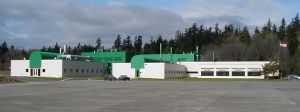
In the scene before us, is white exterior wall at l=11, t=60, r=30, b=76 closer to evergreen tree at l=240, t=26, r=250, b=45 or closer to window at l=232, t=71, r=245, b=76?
window at l=232, t=71, r=245, b=76

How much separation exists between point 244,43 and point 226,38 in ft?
54.6

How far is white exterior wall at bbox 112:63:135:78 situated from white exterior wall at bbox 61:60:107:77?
2623 mm

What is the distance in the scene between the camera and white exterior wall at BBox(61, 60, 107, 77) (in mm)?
100750

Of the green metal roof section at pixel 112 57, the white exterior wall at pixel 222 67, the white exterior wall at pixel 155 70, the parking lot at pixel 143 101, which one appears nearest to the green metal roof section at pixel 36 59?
the white exterior wall at pixel 155 70

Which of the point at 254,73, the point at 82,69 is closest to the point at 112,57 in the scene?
the point at 82,69

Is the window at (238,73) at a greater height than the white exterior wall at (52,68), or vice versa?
the white exterior wall at (52,68)

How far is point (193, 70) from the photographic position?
132m

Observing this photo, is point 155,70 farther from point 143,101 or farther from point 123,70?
point 143,101

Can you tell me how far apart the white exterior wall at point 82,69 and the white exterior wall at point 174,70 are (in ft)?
54.9

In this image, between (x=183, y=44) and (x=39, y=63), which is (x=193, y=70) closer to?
(x=39, y=63)

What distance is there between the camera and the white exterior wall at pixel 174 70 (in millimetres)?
115481

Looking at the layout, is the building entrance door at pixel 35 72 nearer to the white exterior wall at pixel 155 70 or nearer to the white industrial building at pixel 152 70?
the white industrial building at pixel 152 70

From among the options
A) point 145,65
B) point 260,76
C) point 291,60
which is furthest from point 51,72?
point 291,60

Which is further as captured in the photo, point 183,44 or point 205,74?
point 183,44
